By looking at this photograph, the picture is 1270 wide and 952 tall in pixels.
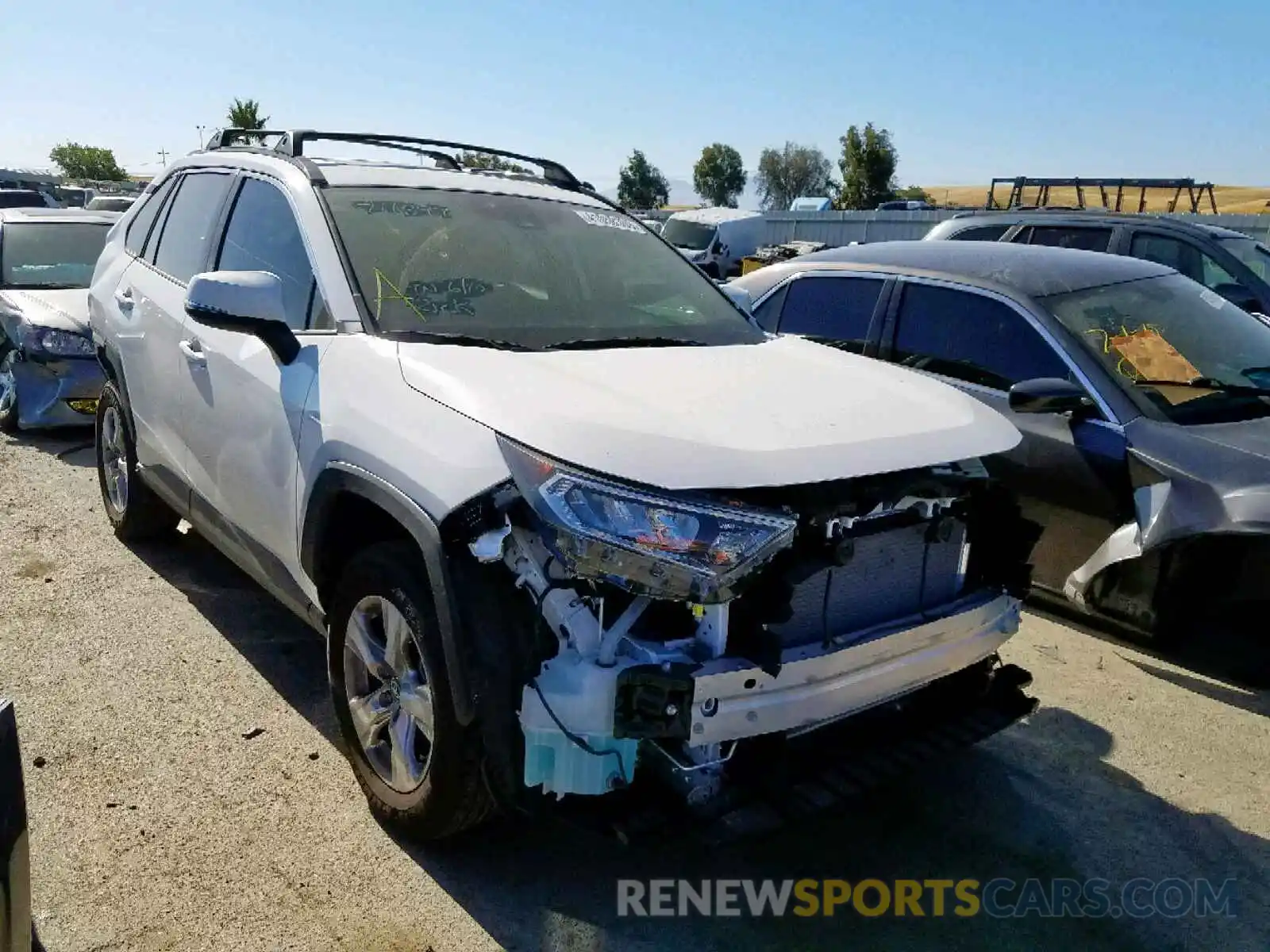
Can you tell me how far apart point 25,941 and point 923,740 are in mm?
2161

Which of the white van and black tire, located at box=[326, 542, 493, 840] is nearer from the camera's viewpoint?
black tire, located at box=[326, 542, 493, 840]

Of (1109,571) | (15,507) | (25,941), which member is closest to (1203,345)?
(1109,571)

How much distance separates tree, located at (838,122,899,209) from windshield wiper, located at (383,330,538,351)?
57.2m

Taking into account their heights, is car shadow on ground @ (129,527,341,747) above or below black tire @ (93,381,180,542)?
below

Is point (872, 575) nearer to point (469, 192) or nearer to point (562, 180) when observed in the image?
point (469, 192)

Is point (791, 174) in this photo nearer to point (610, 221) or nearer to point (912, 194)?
point (912, 194)

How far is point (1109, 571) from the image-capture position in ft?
13.7

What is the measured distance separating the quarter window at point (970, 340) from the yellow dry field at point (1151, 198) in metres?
10.5

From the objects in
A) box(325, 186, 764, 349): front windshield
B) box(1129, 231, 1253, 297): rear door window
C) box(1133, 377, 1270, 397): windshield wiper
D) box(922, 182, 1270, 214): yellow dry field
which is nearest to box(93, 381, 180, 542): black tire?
box(325, 186, 764, 349): front windshield

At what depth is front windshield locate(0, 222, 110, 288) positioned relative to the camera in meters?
7.99

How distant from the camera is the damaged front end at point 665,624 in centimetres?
224

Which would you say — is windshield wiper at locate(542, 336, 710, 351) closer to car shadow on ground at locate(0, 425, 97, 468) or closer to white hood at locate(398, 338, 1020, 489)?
white hood at locate(398, 338, 1020, 489)

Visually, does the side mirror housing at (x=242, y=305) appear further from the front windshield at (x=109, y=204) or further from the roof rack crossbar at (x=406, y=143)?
the front windshield at (x=109, y=204)

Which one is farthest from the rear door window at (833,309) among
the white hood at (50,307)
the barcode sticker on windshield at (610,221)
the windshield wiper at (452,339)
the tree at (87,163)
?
the tree at (87,163)
